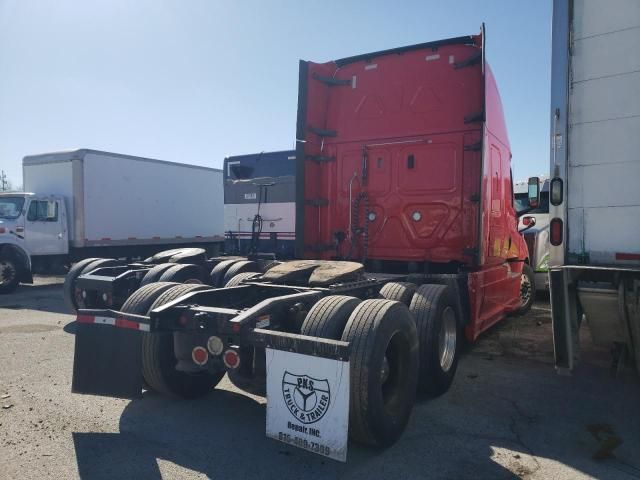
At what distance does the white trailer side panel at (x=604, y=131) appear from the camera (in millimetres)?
3990

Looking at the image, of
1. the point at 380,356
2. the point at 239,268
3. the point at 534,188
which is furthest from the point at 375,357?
the point at 534,188

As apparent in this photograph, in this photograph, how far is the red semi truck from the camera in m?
3.33

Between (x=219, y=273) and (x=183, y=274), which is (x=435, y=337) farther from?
(x=183, y=274)

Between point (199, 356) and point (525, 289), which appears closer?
point (199, 356)

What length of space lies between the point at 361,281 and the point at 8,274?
36.8 feet

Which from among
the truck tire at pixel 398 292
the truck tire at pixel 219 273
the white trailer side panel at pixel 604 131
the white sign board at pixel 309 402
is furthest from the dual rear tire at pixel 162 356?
the white trailer side panel at pixel 604 131

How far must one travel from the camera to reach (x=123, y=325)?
391 centimetres

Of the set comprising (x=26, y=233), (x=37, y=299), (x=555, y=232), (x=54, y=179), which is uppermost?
(x=54, y=179)

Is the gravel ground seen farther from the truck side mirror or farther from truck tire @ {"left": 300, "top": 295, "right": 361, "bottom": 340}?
the truck side mirror

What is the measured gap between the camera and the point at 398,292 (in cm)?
502

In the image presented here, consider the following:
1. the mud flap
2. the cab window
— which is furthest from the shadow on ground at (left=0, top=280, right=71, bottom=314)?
the mud flap

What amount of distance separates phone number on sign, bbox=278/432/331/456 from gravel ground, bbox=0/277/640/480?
0.25m

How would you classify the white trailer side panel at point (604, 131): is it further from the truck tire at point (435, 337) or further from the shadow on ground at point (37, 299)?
the shadow on ground at point (37, 299)

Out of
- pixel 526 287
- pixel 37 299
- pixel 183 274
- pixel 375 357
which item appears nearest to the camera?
pixel 375 357
